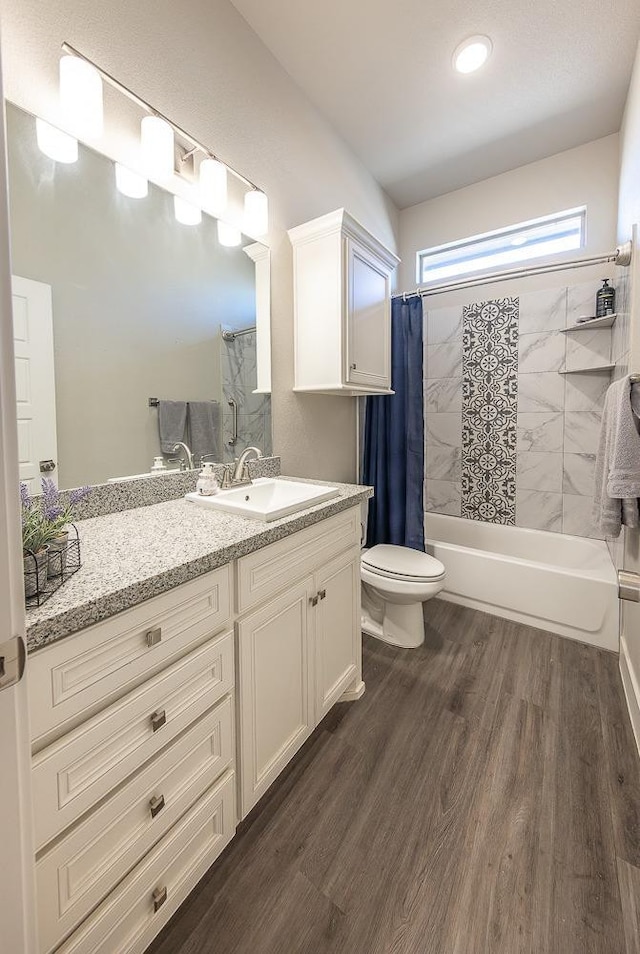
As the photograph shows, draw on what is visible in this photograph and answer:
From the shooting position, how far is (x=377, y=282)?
214 centimetres

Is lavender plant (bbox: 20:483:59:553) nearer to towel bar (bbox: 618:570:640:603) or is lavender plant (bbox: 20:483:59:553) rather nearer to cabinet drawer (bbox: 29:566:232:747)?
cabinet drawer (bbox: 29:566:232:747)

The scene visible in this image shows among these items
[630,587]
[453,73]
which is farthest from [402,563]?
[453,73]

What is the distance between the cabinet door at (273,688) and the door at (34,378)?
29.1 inches

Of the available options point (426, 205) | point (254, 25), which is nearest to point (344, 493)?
point (254, 25)

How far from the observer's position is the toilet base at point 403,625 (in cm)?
212

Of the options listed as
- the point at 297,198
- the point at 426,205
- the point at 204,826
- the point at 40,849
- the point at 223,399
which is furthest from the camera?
the point at 426,205

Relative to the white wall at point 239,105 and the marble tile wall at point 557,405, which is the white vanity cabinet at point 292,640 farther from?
the marble tile wall at point 557,405

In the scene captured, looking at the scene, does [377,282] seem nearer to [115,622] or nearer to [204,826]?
[115,622]

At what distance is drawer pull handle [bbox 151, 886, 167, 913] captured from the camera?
0.88 metres

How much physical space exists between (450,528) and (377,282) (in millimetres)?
1874

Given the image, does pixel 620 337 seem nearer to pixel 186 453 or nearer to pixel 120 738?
pixel 186 453

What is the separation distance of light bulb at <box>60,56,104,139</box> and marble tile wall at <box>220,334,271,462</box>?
0.74m

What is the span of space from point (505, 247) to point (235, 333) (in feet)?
7.33

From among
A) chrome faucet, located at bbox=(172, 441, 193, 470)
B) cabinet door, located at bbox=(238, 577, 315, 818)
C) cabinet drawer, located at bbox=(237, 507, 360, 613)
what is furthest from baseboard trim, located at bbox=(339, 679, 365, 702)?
chrome faucet, located at bbox=(172, 441, 193, 470)
